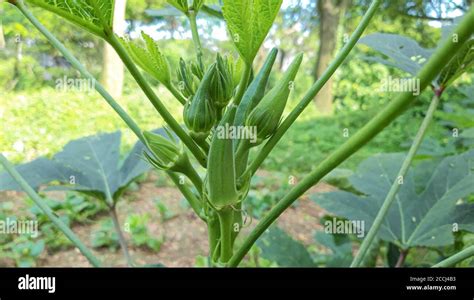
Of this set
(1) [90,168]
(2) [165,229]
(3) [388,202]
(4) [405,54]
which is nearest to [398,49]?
(4) [405,54]

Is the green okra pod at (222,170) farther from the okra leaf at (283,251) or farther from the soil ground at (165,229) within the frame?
the soil ground at (165,229)

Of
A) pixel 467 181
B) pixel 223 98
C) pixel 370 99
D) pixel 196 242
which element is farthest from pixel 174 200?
pixel 370 99

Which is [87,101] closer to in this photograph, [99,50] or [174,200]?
[99,50]

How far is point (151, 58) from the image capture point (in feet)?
1.24

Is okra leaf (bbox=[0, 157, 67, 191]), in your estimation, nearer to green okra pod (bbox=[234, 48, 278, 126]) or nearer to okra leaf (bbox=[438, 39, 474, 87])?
green okra pod (bbox=[234, 48, 278, 126])

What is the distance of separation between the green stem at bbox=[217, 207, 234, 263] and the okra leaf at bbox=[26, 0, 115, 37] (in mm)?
166

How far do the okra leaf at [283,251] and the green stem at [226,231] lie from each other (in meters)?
0.27

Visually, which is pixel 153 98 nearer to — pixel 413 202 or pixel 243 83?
pixel 243 83

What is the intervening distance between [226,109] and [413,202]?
457mm

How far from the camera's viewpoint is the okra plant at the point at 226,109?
1.05 feet

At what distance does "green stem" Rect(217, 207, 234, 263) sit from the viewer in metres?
0.37

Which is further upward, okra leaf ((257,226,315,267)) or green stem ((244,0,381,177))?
green stem ((244,0,381,177))

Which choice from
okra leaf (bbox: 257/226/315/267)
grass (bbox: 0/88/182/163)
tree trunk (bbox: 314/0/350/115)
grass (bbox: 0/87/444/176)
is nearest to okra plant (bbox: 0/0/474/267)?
okra leaf (bbox: 257/226/315/267)

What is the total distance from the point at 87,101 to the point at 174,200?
1018 millimetres
